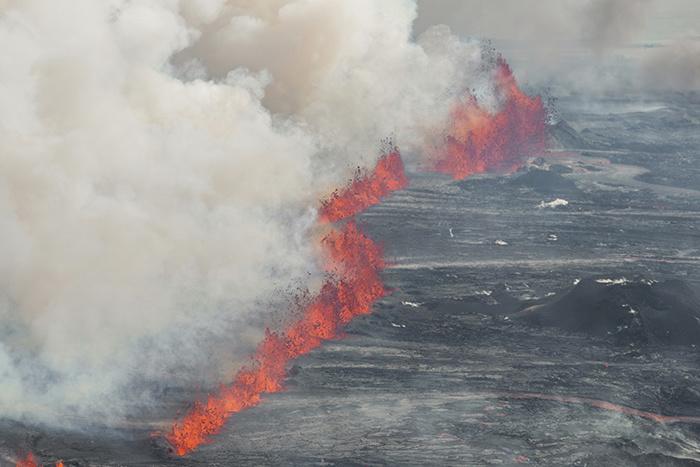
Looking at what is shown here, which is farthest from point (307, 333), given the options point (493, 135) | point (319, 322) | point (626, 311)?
point (493, 135)

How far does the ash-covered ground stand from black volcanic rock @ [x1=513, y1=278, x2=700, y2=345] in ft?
0.26

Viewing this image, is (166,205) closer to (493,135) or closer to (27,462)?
(27,462)

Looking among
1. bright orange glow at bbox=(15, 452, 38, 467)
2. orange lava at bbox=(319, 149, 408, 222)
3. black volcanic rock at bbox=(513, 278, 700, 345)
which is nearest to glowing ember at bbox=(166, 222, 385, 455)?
orange lava at bbox=(319, 149, 408, 222)

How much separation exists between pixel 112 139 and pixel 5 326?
12319 millimetres

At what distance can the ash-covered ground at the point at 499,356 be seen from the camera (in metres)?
33.9

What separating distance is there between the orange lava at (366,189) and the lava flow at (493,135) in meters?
5.83

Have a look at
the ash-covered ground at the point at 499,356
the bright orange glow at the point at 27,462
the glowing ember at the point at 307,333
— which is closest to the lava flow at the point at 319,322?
the glowing ember at the point at 307,333

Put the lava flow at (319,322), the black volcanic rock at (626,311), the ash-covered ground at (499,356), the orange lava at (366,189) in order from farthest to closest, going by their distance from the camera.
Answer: the orange lava at (366,189), the black volcanic rock at (626,311), the lava flow at (319,322), the ash-covered ground at (499,356)

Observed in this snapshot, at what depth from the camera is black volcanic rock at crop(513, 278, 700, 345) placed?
4550 cm

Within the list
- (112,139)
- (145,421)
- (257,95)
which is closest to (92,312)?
(145,421)

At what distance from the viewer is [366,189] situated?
232 ft

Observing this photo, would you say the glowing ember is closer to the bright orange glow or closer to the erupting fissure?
the erupting fissure

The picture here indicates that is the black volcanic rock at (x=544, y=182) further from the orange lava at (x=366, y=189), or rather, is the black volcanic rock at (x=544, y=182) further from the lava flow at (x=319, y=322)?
the lava flow at (x=319, y=322)

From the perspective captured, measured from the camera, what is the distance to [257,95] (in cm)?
6412
